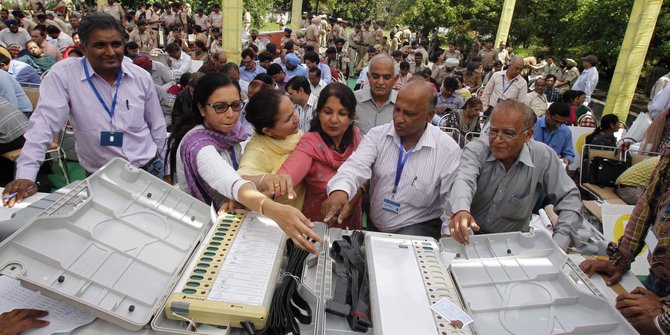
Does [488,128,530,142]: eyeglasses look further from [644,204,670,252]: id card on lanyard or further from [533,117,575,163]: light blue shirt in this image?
[533,117,575,163]: light blue shirt

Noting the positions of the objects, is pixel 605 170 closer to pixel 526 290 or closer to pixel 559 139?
pixel 559 139

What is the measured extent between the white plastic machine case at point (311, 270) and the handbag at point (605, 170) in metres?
4.33

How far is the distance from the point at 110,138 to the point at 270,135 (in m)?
1.22

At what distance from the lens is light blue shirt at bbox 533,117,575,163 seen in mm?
5340

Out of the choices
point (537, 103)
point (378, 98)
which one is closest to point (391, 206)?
Result: point (378, 98)

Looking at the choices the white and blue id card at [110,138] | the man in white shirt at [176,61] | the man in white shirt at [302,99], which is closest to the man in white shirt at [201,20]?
the man in white shirt at [176,61]

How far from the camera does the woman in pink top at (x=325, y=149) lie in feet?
7.77

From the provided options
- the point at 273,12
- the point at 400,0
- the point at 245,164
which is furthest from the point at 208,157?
the point at 400,0

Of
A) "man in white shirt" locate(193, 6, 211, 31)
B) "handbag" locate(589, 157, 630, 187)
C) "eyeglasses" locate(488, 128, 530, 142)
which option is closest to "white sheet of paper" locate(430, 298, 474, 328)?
"eyeglasses" locate(488, 128, 530, 142)

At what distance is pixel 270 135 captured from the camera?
2422mm

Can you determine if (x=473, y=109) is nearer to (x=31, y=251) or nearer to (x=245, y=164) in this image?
(x=245, y=164)

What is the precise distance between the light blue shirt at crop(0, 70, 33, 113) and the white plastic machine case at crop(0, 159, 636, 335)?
13.9 feet

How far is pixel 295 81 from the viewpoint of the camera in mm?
5016

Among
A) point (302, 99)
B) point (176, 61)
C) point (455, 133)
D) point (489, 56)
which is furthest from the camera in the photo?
point (489, 56)
